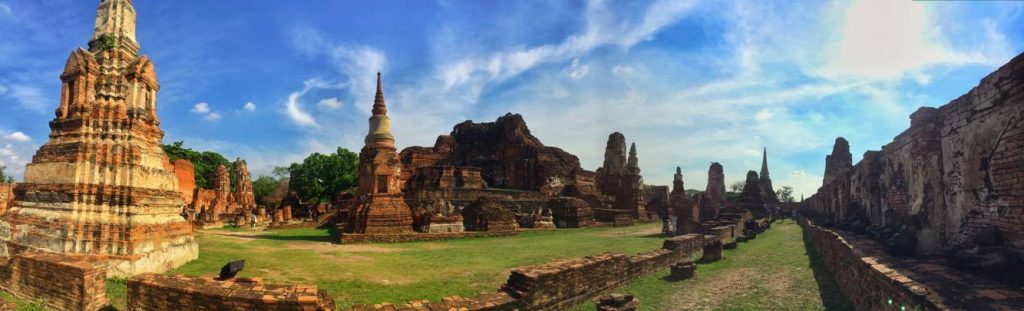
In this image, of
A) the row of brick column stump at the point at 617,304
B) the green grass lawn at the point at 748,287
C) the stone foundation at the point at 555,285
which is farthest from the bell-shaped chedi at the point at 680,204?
the row of brick column stump at the point at 617,304

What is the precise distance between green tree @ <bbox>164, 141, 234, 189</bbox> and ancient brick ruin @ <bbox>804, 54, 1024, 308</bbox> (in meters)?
44.4

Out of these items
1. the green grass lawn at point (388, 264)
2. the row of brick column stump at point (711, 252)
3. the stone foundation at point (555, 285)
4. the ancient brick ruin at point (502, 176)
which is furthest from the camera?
the ancient brick ruin at point (502, 176)

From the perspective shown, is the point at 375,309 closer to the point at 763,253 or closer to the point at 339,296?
the point at 339,296

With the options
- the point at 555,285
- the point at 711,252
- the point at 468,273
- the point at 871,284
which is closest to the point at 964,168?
the point at 871,284

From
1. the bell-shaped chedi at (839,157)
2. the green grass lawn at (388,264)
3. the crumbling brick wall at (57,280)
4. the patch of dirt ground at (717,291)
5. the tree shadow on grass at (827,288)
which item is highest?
the bell-shaped chedi at (839,157)

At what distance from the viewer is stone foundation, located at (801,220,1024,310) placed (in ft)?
13.8

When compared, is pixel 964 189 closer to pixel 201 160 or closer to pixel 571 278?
pixel 571 278

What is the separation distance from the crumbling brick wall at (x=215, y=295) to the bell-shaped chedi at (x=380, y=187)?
1012cm

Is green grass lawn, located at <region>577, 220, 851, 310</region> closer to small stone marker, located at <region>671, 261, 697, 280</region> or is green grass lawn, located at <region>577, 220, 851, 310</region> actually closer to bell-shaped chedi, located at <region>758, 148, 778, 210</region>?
small stone marker, located at <region>671, 261, 697, 280</region>

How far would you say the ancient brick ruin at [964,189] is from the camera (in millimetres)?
5980

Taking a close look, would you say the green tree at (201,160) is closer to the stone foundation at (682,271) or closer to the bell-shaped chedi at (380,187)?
the bell-shaped chedi at (380,187)

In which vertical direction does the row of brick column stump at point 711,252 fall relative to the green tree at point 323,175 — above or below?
A: below

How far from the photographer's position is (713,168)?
48.2m

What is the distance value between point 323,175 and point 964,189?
130ft
